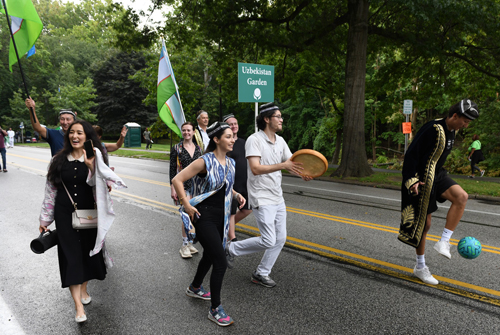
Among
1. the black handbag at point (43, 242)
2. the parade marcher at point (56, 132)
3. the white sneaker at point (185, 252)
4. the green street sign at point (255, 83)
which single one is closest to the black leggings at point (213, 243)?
the black handbag at point (43, 242)

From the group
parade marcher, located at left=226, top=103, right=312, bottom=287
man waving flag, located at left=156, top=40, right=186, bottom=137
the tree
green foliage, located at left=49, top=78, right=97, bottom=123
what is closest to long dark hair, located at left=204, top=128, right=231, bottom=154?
parade marcher, located at left=226, top=103, right=312, bottom=287

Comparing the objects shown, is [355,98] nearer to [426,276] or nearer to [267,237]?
[426,276]

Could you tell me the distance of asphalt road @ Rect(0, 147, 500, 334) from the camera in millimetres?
3152

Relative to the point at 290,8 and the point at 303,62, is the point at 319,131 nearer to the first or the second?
the point at 303,62

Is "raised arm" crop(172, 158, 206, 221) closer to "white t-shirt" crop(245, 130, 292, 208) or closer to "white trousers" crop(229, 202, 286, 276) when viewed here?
"white t-shirt" crop(245, 130, 292, 208)

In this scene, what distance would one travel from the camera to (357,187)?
11602 mm

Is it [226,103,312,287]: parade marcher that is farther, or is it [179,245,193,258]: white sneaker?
[179,245,193,258]: white sneaker

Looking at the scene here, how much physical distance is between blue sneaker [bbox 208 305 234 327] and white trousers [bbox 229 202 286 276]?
2.89 feet

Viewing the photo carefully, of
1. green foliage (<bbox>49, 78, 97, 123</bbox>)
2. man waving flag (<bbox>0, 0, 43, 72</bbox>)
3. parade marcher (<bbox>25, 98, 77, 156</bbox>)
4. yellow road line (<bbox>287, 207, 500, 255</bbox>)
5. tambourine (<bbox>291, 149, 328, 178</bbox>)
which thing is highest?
green foliage (<bbox>49, 78, 97, 123</bbox>)

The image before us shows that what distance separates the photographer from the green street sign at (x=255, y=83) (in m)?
12.8

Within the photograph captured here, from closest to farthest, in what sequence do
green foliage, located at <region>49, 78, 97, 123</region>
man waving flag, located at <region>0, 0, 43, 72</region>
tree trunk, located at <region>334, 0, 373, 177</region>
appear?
man waving flag, located at <region>0, 0, 43, 72</region>
tree trunk, located at <region>334, 0, 373, 177</region>
green foliage, located at <region>49, 78, 97, 123</region>

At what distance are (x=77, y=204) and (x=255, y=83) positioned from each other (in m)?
10.5

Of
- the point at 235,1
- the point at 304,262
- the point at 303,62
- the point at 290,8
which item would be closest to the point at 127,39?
the point at 235,1

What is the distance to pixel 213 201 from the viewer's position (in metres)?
3.29
